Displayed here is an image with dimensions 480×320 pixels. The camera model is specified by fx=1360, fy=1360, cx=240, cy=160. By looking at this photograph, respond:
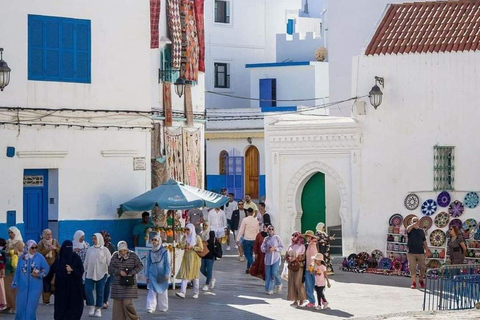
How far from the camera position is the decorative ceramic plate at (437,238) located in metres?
29.3

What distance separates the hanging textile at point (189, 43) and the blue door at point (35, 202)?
28.7 ft

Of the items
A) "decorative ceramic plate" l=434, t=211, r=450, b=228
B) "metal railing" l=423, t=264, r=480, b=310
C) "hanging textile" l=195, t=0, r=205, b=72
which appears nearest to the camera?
"metal railing" l=423, t=264, r=480, b=310

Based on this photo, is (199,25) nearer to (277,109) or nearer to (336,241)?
(336,241)

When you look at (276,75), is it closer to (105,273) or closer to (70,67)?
(70,67)

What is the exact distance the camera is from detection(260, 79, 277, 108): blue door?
170 feet

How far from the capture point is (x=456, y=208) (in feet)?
96.3

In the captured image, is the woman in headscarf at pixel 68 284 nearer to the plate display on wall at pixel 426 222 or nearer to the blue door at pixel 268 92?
the plate display on wall at pixel 426 222

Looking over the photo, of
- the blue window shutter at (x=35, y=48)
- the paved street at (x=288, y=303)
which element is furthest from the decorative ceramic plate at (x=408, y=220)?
the blue window shutter at (x=35, y=48)

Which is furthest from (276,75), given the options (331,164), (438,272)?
(438,272)

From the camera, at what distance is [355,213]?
102ft

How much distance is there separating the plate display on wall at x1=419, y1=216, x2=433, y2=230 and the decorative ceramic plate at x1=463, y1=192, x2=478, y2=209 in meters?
0.92

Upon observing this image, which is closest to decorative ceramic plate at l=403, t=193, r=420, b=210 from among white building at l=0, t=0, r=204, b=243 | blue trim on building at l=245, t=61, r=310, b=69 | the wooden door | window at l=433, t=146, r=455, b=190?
window at l=433, t=146, r=455, b=190

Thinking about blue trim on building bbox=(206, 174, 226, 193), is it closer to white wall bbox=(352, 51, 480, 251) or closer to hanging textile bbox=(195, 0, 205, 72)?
hanging textile bbox=(195, 0, 205, 72)

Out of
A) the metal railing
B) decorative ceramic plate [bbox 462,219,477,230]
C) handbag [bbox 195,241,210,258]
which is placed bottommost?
the metal railing
